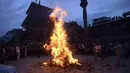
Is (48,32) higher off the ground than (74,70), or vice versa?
(48,32)

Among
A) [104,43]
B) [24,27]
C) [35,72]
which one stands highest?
[24,27]

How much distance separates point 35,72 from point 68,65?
3.05m

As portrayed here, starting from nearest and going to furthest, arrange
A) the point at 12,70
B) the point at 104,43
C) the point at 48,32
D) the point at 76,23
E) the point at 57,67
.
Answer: the point at 12,70, the point at 57,67, the point at 104,43, the point at 48,32, the point at 76,23

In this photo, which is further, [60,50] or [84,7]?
[84,7]

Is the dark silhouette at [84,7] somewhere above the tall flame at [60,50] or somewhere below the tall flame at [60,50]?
above

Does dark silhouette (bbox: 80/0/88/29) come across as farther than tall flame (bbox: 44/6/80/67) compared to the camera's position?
Yes

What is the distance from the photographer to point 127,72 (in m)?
14.6

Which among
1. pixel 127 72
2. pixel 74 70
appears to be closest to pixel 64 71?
pixel 74 70

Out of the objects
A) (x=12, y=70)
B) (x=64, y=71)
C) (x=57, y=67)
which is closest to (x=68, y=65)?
(x=57, y=67)

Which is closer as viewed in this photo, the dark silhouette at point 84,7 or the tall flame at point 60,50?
the tall flame at point 60,50

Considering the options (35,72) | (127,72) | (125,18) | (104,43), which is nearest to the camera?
(127,72)

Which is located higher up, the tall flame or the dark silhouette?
the dark silhouette

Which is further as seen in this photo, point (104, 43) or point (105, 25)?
point (105, 25)

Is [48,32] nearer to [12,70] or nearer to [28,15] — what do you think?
[28,15]
